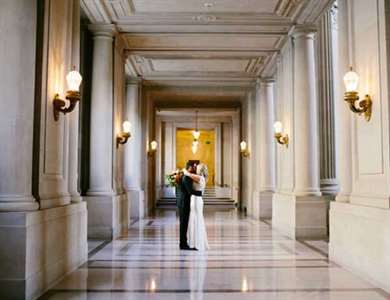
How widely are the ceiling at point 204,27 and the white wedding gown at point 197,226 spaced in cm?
362

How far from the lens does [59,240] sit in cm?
615

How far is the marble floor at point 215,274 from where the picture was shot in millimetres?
5430

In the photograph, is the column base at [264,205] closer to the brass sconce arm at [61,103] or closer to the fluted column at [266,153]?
the fluted column at [266,153]

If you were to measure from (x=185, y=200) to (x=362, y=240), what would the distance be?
12.3 ft

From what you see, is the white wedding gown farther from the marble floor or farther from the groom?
the marble floor

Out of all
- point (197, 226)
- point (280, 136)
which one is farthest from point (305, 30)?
point (197, 226)

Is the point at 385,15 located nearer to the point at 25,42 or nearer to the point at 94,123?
the point at 25,42

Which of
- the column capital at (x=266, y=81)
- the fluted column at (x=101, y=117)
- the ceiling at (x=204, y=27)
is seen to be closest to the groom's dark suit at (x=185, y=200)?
the fluted column at (x=101, y=117)

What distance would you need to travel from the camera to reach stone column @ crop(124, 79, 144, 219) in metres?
15.7

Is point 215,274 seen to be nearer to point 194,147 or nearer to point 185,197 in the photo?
point 185,197

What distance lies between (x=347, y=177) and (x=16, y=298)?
4835 millimetres

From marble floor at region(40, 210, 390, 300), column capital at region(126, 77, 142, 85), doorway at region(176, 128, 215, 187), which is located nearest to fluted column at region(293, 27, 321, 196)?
marble floor at region(40, 210, 390, 300)

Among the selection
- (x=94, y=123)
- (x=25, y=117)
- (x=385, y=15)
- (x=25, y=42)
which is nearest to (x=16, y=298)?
(x=25, y=117)

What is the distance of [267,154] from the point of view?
15.4 m
